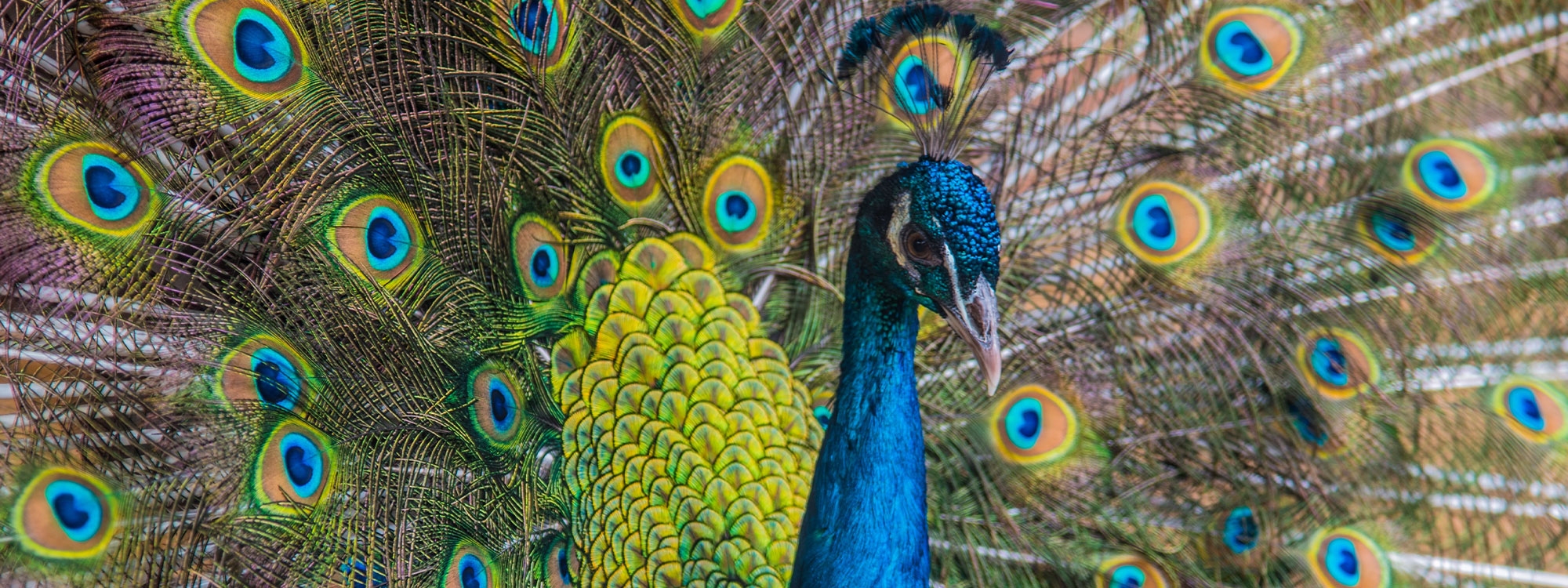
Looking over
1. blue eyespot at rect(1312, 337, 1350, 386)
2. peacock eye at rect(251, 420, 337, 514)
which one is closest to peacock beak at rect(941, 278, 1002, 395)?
peacock eye at rect(251, 420, 337, 514)

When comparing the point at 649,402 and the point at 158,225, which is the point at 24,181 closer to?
the point at 158,225

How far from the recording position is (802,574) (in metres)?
1.33

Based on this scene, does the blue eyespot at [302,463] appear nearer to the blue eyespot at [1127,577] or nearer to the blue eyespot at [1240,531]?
the blue eyespot at [1127,577]

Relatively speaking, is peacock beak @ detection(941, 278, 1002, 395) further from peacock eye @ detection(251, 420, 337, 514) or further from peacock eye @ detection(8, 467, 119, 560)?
peacock eye @ detection(8, 467, 119, 560)

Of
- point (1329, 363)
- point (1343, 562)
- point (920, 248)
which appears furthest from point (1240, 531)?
point (920, 248)

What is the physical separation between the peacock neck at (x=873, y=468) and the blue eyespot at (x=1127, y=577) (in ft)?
1.91

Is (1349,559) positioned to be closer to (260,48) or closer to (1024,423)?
(1024,423)

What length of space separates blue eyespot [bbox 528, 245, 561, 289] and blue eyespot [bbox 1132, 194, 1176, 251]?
95 centimetres

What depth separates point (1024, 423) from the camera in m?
1.81

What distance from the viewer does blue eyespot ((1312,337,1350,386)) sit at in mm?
1903

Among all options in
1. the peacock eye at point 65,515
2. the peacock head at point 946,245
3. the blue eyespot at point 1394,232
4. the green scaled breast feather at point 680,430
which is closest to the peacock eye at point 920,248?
the peacock head at point 946,245

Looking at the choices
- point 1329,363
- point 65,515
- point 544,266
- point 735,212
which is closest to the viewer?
point 65,515

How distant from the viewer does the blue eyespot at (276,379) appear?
1.20 m

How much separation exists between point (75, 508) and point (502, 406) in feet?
1.48
